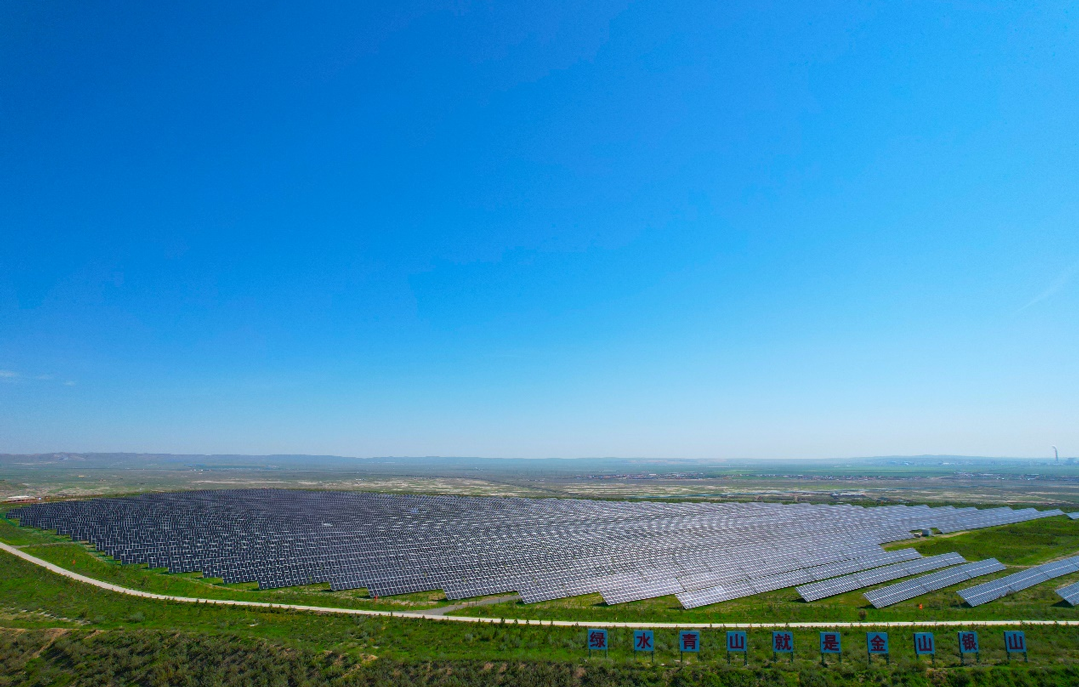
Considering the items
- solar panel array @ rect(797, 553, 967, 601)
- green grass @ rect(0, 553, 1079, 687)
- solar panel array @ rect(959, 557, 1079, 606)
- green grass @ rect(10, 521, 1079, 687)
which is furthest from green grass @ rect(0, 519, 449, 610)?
solar panel array @ rect(959, 557, 1079, 606)

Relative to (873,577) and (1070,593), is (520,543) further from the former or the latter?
(1070,593)

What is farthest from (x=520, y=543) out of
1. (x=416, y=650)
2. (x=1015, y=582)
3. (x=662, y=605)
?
(x=1015, y=582)

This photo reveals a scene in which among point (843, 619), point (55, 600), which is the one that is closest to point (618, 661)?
point (843, 619)

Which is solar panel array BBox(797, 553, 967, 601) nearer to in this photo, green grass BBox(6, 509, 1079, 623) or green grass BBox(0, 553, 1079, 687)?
green grass BBox(6, 509, 1079, 623)

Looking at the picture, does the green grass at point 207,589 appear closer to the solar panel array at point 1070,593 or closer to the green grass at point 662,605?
the green grass at point 662,605

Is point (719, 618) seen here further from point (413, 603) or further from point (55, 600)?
point (55, 600)
